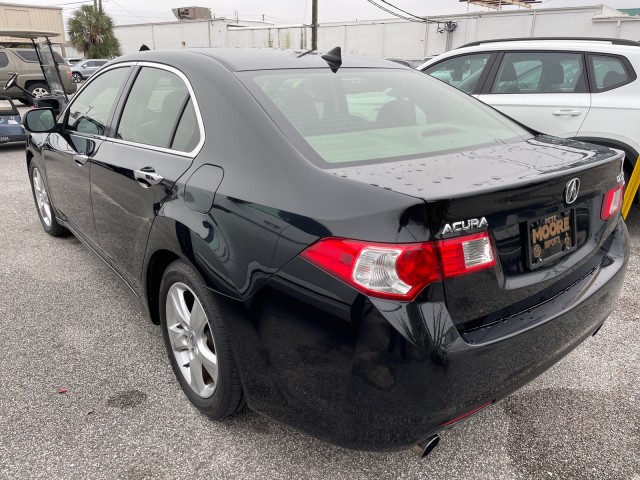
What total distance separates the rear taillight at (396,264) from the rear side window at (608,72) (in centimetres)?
404

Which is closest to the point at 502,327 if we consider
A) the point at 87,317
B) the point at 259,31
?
the point at 87,317

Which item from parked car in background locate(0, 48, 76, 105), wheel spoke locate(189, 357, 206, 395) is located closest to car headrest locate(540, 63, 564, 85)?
wheel spoke locate(189, 357, 206, 395)

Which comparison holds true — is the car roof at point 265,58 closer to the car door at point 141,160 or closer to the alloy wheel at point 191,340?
the car door at point 141,160

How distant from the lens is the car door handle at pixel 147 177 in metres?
2.32

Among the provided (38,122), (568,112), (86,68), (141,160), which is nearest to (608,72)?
(568,112)

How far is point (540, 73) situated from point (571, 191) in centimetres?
378

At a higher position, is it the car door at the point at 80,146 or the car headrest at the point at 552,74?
the car headrest at the point at 552,74

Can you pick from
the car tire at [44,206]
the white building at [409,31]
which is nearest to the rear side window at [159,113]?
the car tire at [44,206]

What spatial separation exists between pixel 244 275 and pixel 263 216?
0.22 meters

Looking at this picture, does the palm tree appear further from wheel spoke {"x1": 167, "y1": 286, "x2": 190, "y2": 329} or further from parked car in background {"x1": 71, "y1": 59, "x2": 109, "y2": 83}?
wheel spoke {"x1": 167, "y1": 286, "x2": 190, "y2": 329}

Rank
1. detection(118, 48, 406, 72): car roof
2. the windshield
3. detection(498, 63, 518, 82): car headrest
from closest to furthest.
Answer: detection(118, 48, 406, 72): car roof → detection(498, 63, 518, 82): car headrest → the windshield

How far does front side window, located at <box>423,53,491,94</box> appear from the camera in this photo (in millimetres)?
5445

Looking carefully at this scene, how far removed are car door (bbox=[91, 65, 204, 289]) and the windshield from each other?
352 inches

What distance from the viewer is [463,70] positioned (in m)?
5.65
